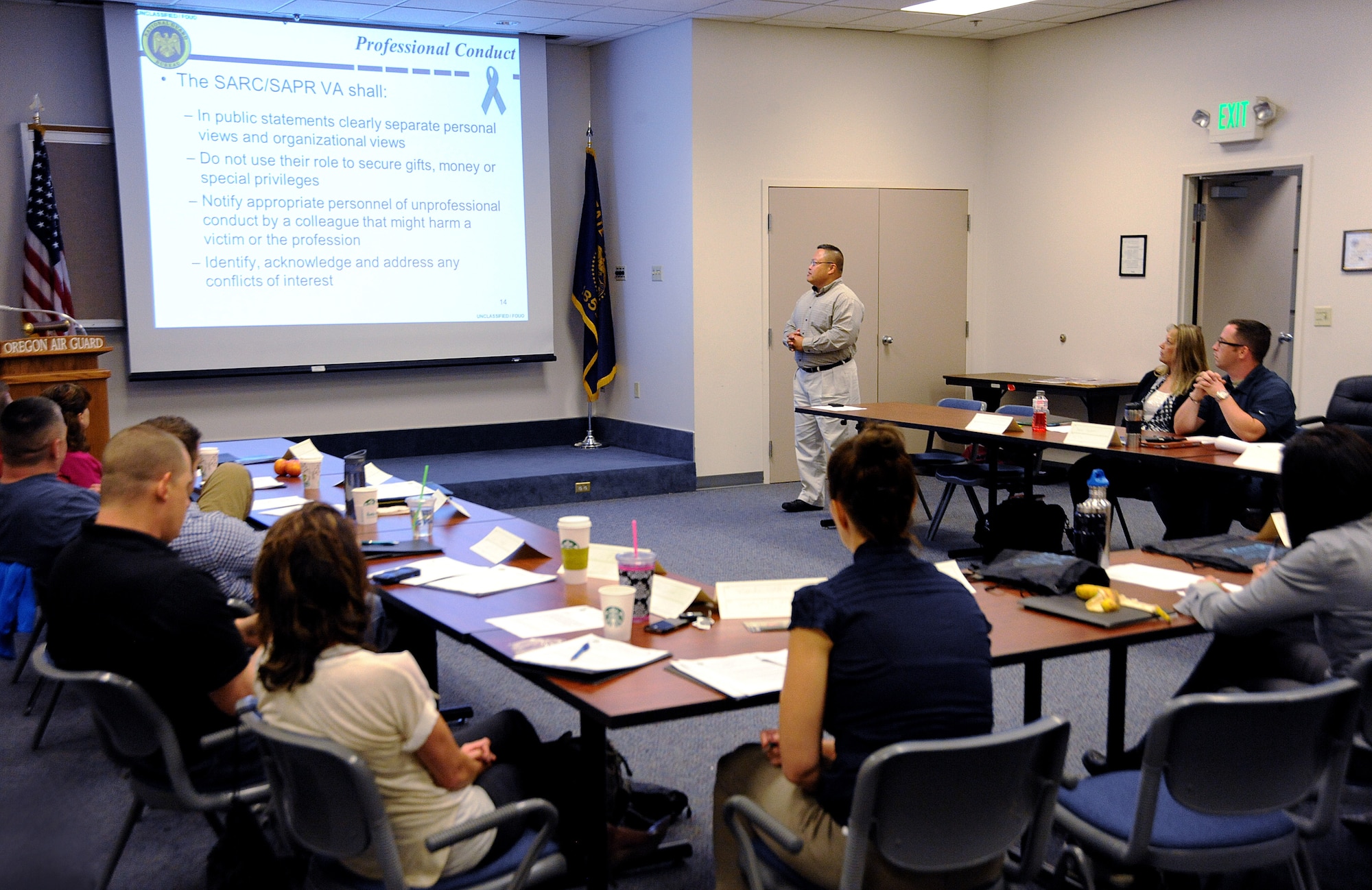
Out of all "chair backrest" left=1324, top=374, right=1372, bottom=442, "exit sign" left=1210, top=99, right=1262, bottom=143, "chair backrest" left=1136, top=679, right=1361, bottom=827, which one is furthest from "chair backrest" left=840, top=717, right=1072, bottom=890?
"exit sign" left=1210, top=99, right=1262, bottom=143

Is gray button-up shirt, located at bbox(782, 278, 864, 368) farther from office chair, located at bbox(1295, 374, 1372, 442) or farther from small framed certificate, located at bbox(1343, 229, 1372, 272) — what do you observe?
small framed certificate, located at bbox(1343, 229, 1372, 272)

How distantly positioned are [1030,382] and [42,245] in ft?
20.1

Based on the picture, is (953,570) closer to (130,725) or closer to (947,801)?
(947,801)

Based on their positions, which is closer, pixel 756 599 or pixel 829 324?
pixel 756 599

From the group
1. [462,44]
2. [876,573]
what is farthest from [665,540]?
[876,573]

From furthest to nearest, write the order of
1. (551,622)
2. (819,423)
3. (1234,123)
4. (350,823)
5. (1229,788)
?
(819,423), (1234,123), (551,622), (1229,788), (350,823)

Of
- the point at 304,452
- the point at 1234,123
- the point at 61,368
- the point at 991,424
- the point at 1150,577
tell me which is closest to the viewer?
the point at 1150,577

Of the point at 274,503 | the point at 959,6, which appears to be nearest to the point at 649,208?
the point at 959,6

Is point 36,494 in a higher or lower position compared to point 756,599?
higher

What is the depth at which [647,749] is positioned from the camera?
11.3 ft

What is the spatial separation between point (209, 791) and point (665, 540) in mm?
4073

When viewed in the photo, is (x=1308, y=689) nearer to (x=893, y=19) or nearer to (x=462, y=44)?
(x=893, y=19)

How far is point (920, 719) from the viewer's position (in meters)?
1.82

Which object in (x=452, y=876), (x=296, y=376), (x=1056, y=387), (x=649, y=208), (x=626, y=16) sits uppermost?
(x=626, y=16)
